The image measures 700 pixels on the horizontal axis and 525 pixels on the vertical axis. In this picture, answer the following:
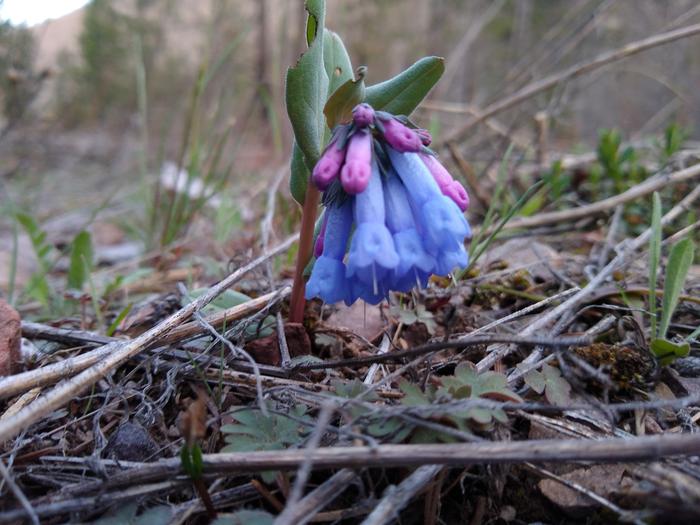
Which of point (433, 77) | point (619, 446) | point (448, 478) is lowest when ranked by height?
point (448, 478)

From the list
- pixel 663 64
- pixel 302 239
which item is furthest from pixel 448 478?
pixel 663 64

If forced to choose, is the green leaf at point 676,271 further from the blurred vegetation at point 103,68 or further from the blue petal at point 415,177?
the blurred vegetation at point 103,68

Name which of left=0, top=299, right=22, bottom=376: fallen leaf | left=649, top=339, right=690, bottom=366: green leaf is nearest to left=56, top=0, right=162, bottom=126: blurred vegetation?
left=0, top=299, right=22, bottom=376: fallen leaf

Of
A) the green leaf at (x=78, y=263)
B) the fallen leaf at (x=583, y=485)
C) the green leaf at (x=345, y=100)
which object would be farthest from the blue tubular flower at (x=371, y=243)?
the green leaf at (x=78, y=263)

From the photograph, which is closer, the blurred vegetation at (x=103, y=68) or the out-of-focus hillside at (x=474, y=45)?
the out-of-focus hillside at (x=474, y=45)

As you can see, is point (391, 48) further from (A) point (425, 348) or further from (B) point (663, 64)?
(A) point (425, 348)

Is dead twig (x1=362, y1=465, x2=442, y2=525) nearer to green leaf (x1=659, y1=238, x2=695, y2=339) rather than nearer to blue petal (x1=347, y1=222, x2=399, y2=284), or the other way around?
blue petal (x1=347, y1=222, x2=399, y2=284)
